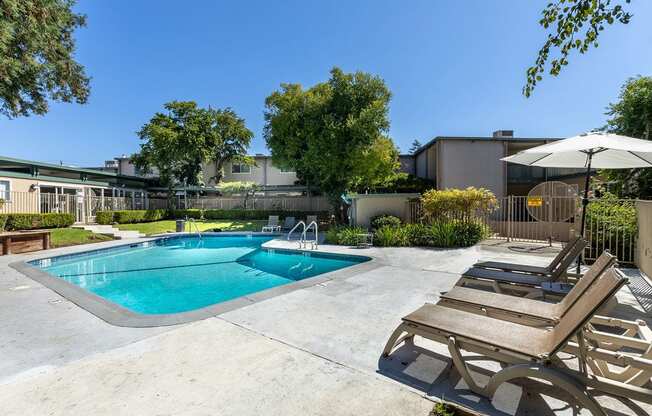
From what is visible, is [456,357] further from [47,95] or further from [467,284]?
[47,95]

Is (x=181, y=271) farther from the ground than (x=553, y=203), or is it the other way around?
(x=553, y=203)

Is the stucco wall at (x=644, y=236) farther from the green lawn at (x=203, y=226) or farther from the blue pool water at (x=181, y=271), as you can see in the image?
the green lawn at (x=203, y=226)

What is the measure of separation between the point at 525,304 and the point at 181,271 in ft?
31.2

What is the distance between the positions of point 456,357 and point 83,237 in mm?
18489

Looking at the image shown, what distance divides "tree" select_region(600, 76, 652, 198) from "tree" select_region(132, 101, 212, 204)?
27952mm

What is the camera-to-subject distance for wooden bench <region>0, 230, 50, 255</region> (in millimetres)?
11117

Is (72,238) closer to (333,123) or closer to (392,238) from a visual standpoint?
(333,123)

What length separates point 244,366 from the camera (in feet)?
10.2

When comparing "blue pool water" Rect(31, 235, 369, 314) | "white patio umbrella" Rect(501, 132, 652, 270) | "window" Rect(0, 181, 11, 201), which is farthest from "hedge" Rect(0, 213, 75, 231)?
"white patio umbrella" Rect(501, 132, 652, 270)

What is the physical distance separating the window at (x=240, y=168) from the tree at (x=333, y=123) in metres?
15.0

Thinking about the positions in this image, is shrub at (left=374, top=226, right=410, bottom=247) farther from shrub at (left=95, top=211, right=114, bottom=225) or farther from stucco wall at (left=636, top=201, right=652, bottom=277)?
shrub at (left=95, top=211, right=114, bottom=225)

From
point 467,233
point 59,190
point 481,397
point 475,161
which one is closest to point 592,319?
point 481,397

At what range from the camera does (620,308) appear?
4723mm

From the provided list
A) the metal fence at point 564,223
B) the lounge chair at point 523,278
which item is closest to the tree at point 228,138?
the metal fence at point 564,223
